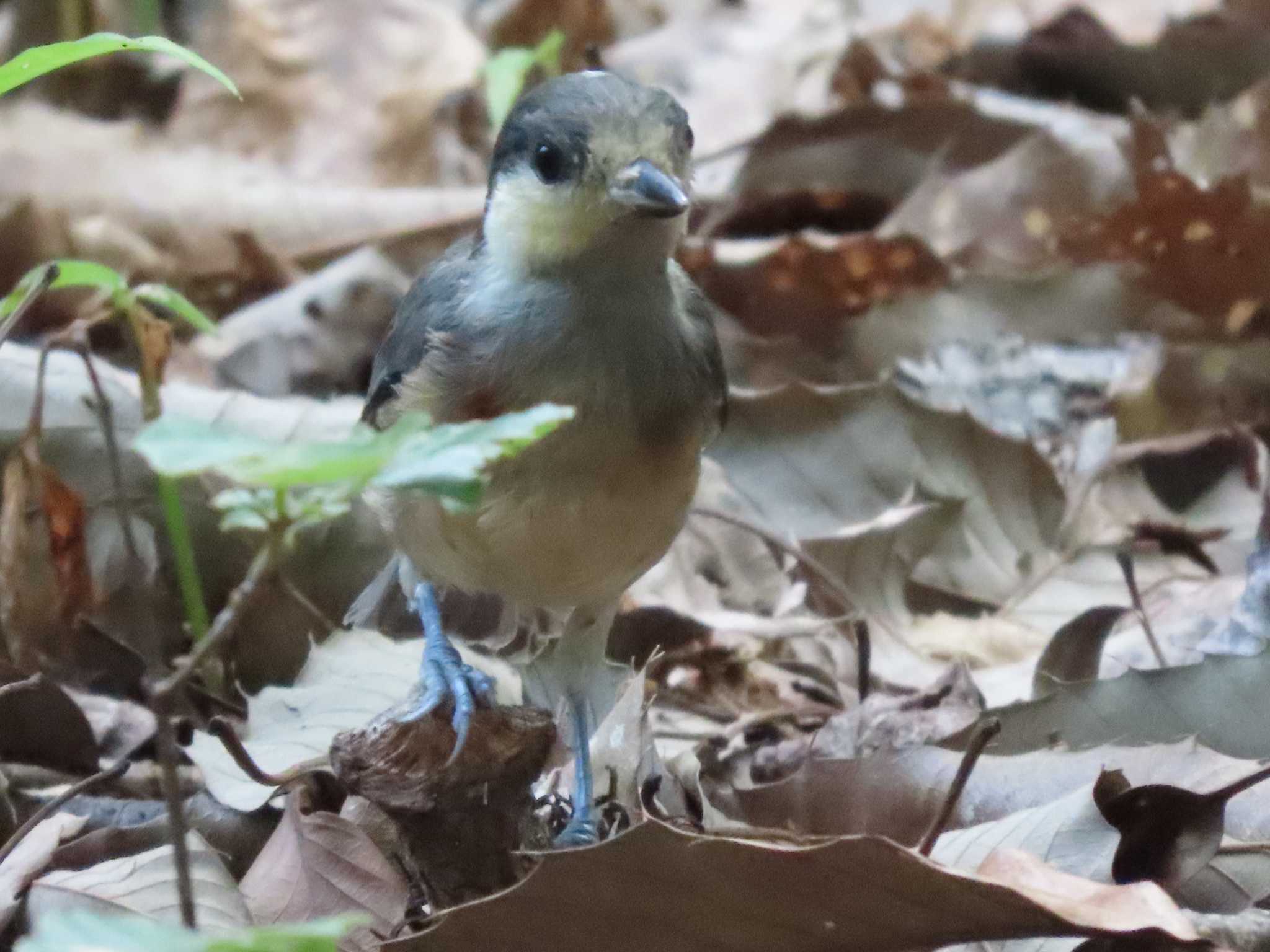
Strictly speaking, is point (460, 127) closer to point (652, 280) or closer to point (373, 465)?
point (652, 280)

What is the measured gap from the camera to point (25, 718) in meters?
3.10

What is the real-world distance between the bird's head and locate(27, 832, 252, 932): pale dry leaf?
107 cm

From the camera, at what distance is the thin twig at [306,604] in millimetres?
3555

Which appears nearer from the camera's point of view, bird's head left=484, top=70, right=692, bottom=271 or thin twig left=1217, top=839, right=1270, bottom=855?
thin twig left=1217, top=839, right=1270, bottom=855

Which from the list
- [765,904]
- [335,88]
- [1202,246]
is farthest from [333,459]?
[335,88]

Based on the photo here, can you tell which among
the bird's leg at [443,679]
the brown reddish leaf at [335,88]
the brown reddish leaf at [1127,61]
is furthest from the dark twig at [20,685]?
the brown reddish leaf at [1127,61]

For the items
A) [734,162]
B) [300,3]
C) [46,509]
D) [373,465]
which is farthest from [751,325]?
[373,465]

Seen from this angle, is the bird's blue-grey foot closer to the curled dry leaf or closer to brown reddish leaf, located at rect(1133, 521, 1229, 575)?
the curled dry leaf

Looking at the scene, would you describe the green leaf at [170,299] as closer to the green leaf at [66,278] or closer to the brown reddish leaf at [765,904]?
the green leaf at [66,278]

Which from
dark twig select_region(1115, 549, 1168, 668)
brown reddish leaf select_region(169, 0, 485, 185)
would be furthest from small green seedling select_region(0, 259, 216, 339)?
brown reddish leaf select_region(169, 0, 485, 185)

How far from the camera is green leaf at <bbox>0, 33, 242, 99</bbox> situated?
85.3 inches

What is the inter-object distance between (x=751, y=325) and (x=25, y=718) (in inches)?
109

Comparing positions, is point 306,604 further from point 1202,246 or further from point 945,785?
point 1202,246

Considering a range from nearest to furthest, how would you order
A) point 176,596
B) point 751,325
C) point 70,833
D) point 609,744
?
point 70,833, point 609,744, point 176,596, point 751,325
